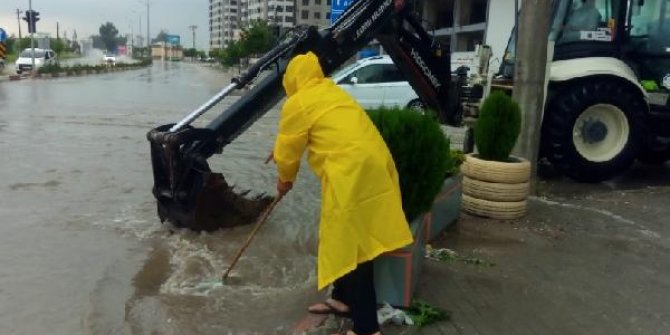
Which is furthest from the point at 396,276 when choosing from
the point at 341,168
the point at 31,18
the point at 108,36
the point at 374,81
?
the point at 108,36

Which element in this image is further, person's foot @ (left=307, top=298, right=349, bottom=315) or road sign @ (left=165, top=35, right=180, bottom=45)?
road sign @ (left=165, top=35, right=180, bottom=45)

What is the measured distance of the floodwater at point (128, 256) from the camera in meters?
4.45

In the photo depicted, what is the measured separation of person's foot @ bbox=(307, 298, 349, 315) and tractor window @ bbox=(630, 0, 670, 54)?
6.68 metres

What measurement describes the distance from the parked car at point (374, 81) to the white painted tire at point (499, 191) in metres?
9.20

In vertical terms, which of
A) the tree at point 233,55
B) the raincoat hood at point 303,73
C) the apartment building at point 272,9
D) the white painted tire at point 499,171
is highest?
the apartment building at point 272,9

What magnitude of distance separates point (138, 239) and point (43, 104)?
602 inches

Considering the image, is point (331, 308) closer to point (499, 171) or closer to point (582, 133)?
point (499, 171)

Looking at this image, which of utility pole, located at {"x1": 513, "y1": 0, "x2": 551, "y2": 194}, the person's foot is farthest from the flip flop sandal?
utility pole, located at {"x1": 513, "y1": 0, "x2": 551, "y2": 194}

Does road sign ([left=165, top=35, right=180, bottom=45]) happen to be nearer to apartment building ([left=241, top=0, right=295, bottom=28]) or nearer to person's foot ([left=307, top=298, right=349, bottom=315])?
apartment building ([left=241, top=0, right=295, bottom=28])

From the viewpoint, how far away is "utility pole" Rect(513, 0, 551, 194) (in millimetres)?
6953

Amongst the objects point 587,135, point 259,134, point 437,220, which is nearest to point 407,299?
point 437,220

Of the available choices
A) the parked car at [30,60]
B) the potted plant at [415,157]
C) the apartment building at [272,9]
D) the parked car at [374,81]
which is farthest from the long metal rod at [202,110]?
the apartment building at [272,9]

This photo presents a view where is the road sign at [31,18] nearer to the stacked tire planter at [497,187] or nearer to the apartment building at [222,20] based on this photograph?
the stacked tire planter at [497,187]

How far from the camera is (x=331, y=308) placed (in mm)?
4000
